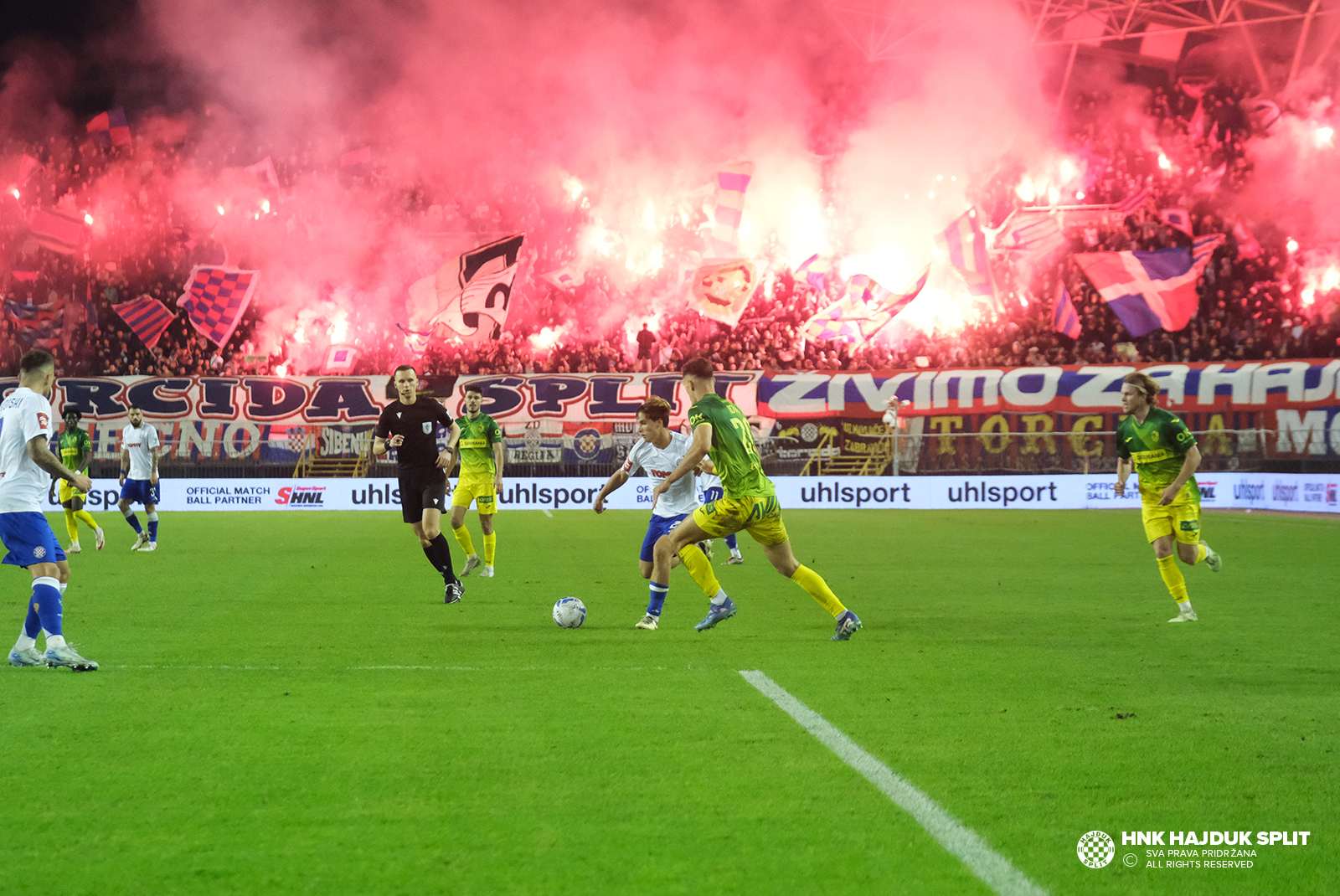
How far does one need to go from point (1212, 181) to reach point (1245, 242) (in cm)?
292

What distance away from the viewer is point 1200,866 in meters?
4.17

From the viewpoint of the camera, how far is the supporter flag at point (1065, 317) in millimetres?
45906

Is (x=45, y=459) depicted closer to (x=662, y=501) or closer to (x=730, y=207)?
(x=662, y=501)

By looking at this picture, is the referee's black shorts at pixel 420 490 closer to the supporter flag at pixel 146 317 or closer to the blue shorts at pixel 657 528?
the blue shorts at pixel 657 528

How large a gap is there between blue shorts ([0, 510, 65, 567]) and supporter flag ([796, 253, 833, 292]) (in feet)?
147

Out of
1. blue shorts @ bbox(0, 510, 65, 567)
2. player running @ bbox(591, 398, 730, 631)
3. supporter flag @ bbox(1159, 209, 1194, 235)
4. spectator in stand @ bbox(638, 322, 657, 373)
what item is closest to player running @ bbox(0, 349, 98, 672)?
blue shorts @ bbox(0, 510, 65, 567)

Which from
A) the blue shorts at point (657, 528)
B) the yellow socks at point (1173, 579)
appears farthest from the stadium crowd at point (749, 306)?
the yellow socks at point (1173, 579)

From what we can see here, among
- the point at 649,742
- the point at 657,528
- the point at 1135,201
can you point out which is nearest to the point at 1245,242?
the point at 1135,201

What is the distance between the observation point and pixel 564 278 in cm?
5350

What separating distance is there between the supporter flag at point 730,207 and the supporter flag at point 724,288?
7.70 feet

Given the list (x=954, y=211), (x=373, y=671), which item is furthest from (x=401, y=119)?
(x=373, y=671)

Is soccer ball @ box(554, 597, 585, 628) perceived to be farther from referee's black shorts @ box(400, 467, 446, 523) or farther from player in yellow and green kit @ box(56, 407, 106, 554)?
player in yellow and green kit @ box(56, 407, 106, 554)

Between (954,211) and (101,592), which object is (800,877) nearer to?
(101,592)

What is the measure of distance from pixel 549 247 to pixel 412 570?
39.7 metres
